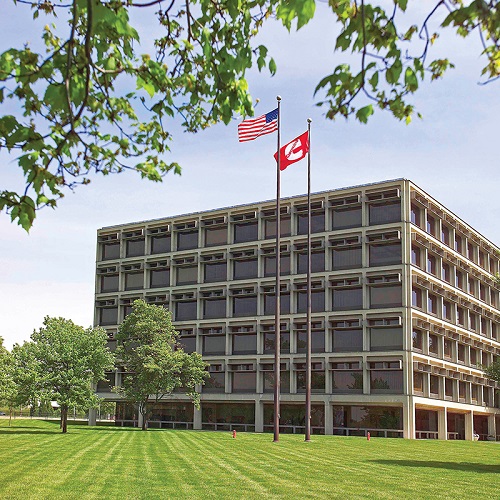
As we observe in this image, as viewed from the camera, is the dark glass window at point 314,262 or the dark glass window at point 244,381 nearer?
the dark glass window at point 314,262

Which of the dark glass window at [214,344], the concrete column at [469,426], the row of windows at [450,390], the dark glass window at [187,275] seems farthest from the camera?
the dark glass window at [187,275]

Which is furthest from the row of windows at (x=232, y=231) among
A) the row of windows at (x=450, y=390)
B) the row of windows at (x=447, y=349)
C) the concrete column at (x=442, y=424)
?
the concrete column at (x=442, y=424)

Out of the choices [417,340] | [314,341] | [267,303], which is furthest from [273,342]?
[417,340]

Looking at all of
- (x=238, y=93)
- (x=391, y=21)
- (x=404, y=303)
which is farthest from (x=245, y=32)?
(x=404, y=303)

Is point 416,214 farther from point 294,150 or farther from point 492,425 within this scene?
point 294,150

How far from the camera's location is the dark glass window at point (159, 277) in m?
84.6

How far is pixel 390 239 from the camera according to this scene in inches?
2753

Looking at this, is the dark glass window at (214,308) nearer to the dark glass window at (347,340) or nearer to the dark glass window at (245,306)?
the dark glass window at (245,306)

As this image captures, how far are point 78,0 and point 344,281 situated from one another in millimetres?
65722

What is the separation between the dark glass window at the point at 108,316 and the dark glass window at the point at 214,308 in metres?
11.7

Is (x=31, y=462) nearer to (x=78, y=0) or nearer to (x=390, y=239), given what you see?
(x=78, y=0)

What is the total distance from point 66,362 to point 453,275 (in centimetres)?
4144

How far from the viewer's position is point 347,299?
7238cm

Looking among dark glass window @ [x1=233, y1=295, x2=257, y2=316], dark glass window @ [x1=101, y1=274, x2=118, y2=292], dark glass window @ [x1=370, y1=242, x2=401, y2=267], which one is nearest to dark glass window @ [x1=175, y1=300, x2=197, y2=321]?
dark glass window @ [x1=233, y1=295, x2=257, y2=316]
